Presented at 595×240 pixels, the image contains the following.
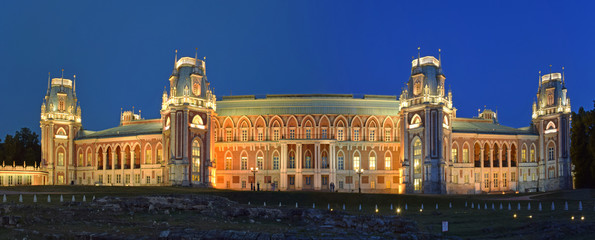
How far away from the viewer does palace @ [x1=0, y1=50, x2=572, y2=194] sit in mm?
107438

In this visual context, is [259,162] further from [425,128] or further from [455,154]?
[455,154]

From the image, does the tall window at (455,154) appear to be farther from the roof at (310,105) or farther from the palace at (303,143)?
the roof at (310,105)

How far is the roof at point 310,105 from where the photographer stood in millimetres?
119500

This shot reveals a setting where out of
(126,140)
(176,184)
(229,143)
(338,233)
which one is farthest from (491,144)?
(338,233)

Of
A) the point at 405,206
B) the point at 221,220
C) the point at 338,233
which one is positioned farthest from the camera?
the point at 405,206

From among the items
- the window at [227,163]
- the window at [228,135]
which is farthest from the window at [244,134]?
the window at [227,163]

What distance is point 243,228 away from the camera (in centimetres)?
4841

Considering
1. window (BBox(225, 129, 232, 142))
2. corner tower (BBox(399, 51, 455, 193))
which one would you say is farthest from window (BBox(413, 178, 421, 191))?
window (BBox(225, 129, 232, 142))

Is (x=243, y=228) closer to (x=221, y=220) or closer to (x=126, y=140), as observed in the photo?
(x=221, y=220)

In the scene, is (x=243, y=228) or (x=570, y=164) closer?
(x=243, y=228)

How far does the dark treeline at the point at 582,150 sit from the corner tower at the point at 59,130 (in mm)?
90513

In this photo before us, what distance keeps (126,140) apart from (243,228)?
74943 millimetres

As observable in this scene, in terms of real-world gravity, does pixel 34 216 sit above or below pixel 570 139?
below

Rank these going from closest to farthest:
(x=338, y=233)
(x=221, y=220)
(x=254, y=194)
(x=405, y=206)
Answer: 1. (x=338, y=233)
2. (x=221, y=220)
3. (x=405, y=206)
4. (x=254, y=194)
